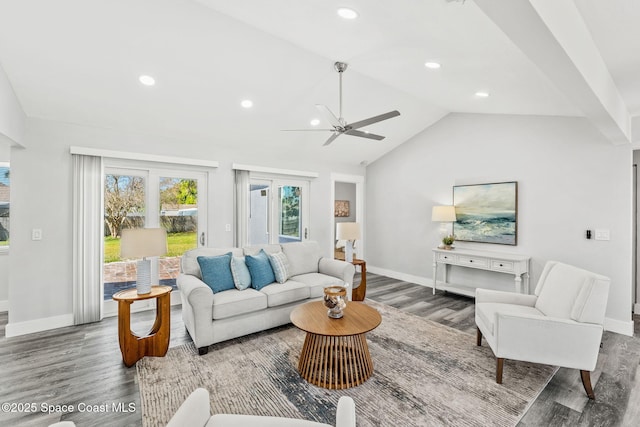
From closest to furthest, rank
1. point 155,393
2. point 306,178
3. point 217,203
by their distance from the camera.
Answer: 1. point 155,393
2. point 217,203
3. point 306,178

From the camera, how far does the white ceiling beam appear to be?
4.43 feet

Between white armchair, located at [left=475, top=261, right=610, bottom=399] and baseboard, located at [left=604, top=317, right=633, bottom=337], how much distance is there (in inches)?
66.5

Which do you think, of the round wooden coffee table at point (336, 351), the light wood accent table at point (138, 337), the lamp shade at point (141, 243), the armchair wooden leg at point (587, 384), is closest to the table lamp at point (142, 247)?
the lamp shade at point (141, 243)

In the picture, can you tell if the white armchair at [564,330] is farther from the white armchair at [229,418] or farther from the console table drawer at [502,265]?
the white armchair at [229,418]

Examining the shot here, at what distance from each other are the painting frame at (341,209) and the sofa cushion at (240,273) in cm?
468

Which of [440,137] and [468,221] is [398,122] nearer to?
[440,137]

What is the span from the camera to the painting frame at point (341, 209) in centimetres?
805

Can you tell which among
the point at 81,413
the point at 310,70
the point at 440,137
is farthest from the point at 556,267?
the point at 81,413

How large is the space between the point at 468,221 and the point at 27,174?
20.0 feet

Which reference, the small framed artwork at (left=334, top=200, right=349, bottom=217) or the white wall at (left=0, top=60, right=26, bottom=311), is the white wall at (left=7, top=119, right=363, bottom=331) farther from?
the small framed artwork at (left=334, top=200, right=349, bottom=217)

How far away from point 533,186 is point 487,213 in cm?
72

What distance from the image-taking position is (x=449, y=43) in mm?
2381

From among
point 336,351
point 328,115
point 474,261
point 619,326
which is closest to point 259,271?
point 336,351

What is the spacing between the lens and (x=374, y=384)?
7.89 feet
